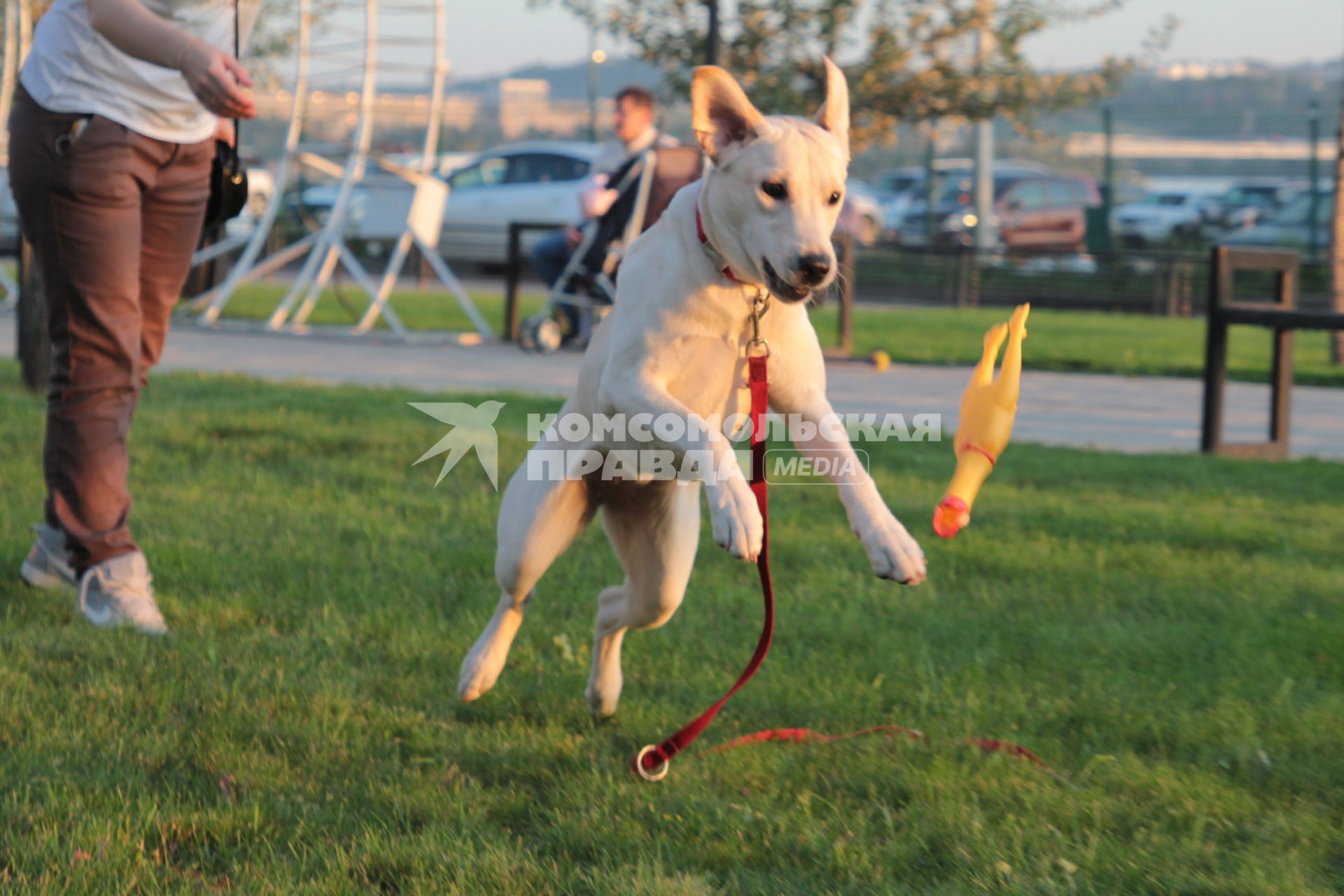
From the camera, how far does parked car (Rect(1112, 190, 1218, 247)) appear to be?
23.5 m

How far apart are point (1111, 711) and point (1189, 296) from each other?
1521cm

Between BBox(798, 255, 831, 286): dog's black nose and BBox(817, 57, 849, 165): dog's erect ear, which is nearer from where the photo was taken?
BBox(798, 255, 831, 286): dog's black nose

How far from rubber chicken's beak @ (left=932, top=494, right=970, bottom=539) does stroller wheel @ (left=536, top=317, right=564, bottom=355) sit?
884 centimetres

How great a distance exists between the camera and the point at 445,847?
2.79 m

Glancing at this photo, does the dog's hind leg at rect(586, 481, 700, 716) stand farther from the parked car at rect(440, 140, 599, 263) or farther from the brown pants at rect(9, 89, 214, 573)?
the parked car at rect(440, 140, 599, 263)

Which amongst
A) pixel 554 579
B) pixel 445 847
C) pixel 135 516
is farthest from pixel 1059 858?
pixel 135 516

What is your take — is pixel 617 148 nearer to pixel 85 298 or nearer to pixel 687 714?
pixel 85 298

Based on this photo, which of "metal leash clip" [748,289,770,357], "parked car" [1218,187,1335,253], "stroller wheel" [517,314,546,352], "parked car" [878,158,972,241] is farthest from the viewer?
"parked car" [878,158,972,241]

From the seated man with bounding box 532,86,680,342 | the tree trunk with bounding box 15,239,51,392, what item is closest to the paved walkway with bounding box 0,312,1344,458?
the seated man with bounding box 532,86,680,342

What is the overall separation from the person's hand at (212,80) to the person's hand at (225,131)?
650 mm

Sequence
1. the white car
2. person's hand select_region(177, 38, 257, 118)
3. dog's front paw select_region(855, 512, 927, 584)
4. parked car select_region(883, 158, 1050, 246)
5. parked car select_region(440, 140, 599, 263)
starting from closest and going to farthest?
dog's front paw select_region(855, 512, 927, 584), person's hand select_region(177, 38, 257, 118), parked car select_region(440, 140, 599, 263), the white car, parked car select_region(883, 158, 1050, 246)

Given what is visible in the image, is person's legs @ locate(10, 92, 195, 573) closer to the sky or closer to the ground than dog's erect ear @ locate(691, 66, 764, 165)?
closer to the ground

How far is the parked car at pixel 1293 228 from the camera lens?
2047cm

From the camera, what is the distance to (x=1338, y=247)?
12.8m
